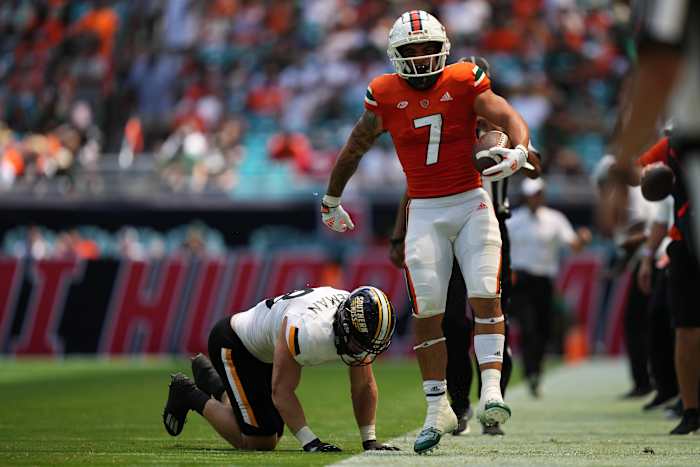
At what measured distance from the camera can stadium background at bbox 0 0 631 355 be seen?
19750 millimetres

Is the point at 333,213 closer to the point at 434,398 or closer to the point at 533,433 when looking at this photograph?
the point at 434,398

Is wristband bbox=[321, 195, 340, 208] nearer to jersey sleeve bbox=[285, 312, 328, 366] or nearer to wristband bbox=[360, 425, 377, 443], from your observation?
jersey sleeve bbox=[285, 312, 328, 366]

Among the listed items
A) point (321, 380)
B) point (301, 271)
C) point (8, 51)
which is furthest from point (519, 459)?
point (8, 51)

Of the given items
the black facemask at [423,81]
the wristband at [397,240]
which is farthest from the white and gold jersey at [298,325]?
the black facemask at [423,81]

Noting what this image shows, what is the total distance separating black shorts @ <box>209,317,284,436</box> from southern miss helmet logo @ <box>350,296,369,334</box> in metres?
0.86

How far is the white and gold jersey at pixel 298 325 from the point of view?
665 centimetres

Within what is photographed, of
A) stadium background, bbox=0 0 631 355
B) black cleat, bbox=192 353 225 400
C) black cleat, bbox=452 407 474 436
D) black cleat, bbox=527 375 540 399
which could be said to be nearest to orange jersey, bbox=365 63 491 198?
black cleat, bbox=192 353 225 400

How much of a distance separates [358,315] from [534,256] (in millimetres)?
6536

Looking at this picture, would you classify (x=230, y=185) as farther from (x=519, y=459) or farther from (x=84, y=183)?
(x=519, y=459)

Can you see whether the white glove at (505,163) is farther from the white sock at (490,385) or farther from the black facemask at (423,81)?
the white sock at (490,385)

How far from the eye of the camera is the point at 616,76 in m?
22.5

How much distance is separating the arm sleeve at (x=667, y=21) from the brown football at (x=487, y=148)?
2.59 metres

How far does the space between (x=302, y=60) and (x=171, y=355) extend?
6.44m

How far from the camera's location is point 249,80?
24.0 meters
